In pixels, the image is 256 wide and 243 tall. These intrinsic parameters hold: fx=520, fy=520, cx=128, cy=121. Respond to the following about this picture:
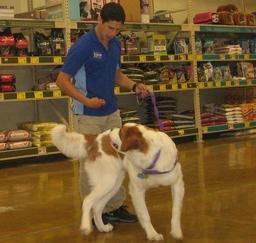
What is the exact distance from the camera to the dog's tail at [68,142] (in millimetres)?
3132

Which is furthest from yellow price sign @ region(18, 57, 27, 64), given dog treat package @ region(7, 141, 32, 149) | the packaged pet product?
the packaged pet product

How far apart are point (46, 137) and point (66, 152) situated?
3668mm

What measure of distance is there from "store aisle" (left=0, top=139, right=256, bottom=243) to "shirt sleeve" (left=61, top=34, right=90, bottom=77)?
3.43ft

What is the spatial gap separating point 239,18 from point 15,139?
4758 millimetres

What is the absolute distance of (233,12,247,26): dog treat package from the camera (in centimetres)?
914

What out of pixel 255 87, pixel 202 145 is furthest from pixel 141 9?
pixel 255 87

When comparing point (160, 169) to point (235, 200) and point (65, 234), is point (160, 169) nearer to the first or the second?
point (65, 234)

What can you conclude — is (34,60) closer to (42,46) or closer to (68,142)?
(42,46)

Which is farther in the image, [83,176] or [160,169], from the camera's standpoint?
[83,176]

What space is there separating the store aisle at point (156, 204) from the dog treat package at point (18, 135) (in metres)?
0.38

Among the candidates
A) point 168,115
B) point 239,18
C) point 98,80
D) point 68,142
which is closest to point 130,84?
point 98,80

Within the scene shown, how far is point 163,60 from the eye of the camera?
8.01m

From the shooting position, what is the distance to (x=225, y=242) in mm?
2926

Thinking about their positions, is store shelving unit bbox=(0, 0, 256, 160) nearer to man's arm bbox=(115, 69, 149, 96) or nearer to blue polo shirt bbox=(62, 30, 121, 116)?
man's arm bbox=(115, 69, 149, 96)
